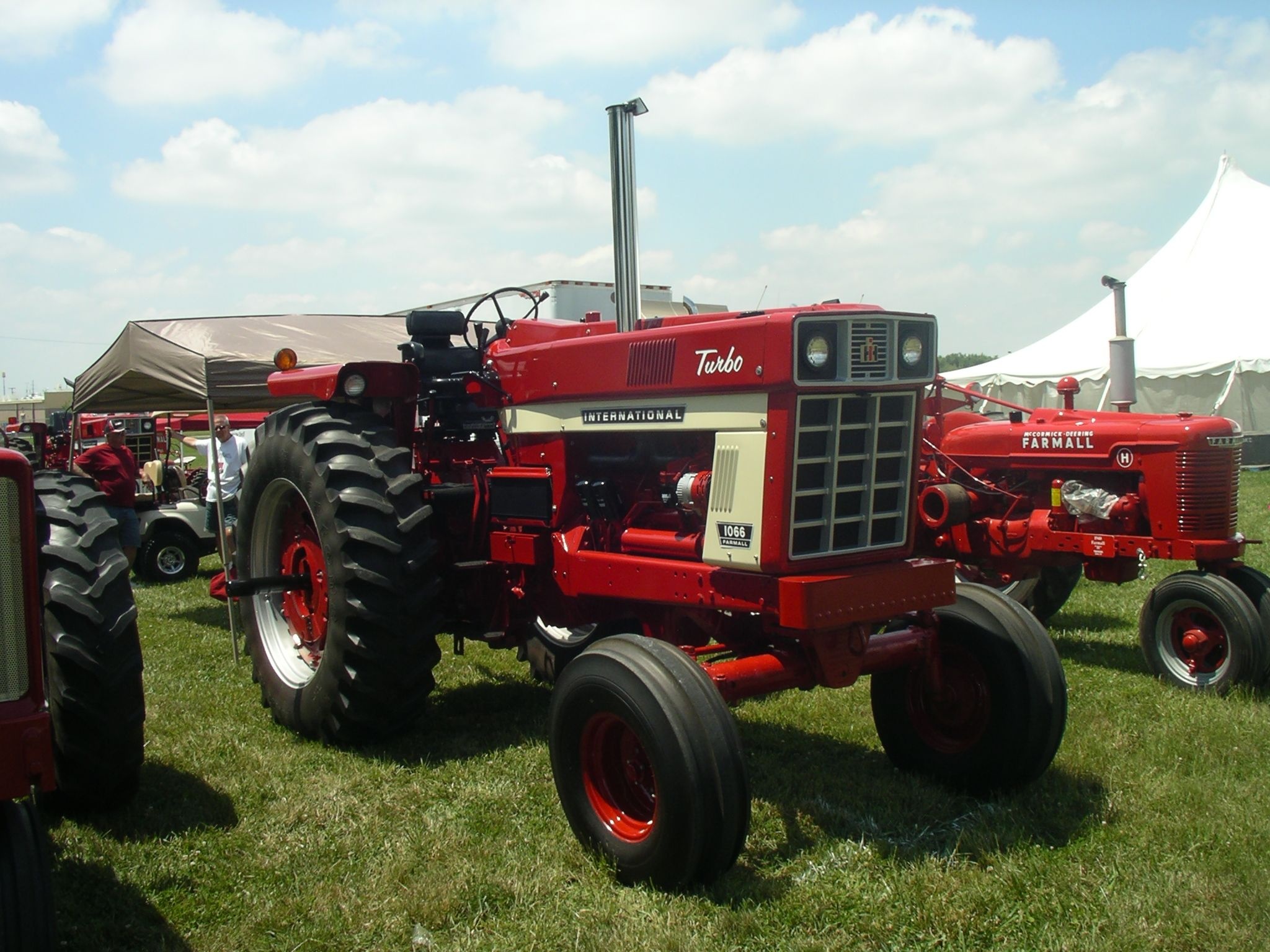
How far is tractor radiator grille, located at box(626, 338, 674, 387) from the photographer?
397 centimetres

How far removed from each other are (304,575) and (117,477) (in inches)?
207

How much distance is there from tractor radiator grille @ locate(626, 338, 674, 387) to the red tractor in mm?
2671

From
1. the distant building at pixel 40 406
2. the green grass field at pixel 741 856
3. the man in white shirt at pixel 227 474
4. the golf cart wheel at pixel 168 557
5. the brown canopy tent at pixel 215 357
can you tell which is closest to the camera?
the green grass field at pixel 741 856

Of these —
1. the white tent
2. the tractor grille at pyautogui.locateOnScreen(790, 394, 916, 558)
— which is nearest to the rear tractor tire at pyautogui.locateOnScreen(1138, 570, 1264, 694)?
the tractor grille at pyautogui.locateOnScreen(790, 394, 916, 558)

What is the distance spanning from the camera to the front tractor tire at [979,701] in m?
4.04

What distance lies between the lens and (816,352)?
3605mm

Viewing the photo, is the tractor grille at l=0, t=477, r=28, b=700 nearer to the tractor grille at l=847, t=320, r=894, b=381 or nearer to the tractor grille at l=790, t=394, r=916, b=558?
the tractor grille at l=790, t=394, r=916, b=558

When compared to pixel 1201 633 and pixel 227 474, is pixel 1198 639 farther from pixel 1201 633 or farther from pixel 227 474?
pixel 227 474

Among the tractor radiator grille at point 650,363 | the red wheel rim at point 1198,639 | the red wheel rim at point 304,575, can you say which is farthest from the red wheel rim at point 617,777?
the red wheel rim at point 1198,639

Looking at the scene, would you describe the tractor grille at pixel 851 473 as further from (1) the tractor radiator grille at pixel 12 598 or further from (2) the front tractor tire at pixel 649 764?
(1) the tractor radiator grille at pixel 12 598

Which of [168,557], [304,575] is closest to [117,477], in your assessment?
[168,557]

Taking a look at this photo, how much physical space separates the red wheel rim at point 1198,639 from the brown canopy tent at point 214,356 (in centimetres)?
545

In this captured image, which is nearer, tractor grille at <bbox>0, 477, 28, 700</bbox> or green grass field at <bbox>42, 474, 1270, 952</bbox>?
tractor grille at <bbox>0, 477, 28, 700</bbox>

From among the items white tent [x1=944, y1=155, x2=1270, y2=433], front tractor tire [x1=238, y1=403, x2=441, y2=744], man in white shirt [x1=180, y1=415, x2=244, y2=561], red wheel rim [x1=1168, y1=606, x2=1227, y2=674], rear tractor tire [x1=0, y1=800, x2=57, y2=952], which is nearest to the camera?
rear tractor tire [x1=0, y1=800, x2=57, y2=952]
